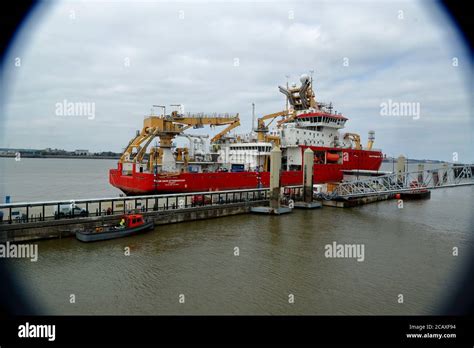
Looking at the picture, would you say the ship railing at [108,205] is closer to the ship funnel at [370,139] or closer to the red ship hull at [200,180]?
the red ship hull at [200,180]

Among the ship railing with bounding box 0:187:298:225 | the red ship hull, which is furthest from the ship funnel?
the ship railing with bounding box 0:187:298:225

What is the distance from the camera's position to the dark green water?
9.88 meters

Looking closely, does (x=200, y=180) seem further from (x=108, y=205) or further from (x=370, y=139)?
(x=370, y=139)

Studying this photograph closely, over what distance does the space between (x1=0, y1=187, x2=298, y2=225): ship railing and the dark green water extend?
→ 195 cm

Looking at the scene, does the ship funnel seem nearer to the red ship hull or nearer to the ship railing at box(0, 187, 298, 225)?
the red ship hull

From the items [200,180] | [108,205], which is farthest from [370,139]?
[108,205]

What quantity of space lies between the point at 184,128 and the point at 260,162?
32.2 feet

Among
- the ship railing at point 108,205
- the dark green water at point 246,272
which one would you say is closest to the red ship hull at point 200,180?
the ship railing at point 108,205

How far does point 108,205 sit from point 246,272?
11.3m

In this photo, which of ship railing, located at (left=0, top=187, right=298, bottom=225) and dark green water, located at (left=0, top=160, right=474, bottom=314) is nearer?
dark green water, located at (left=0, top=160, right=474, bottom=314)

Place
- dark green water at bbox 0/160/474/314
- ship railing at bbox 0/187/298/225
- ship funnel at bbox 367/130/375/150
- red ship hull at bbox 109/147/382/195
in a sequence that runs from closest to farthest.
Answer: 1. dark green water at bbox 0/160/474/314
2. ship railing at bbox 0/187/298/225
3. red ship hull at bbox 109/147/382/195
4. ship funnel at bbox 367/130/375/150

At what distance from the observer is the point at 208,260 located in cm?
1384

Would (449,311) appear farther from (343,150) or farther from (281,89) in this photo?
(281,89)
